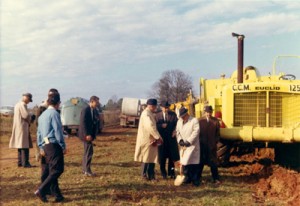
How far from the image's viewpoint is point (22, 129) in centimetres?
1117

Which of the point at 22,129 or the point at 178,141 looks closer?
the point at 178,141

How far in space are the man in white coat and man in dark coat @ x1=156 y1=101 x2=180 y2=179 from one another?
613 mm

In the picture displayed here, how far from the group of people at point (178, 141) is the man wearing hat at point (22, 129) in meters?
3.56

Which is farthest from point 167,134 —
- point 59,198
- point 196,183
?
point 59,198

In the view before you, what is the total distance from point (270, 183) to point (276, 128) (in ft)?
3.87

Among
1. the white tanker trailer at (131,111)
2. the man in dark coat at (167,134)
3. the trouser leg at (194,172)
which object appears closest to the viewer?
the trouser leg at (194,172)

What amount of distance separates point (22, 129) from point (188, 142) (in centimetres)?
486

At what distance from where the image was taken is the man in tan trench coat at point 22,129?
11.0 metres

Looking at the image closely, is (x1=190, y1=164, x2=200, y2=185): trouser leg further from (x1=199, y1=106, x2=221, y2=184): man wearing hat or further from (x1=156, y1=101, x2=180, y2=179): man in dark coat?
(x1=156, y1=101, x2=180, y2=179): man in dark coat

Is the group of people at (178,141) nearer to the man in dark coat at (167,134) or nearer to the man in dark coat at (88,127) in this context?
the man in dark coat at (167,134)

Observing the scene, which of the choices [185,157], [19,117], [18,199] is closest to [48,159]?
[18,199]

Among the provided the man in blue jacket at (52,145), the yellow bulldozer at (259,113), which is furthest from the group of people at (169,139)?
the yellow bulldozer at (259,113)

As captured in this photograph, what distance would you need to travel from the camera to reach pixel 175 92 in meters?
56.7

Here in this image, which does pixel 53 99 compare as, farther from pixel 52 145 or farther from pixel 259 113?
pixel 259 113
